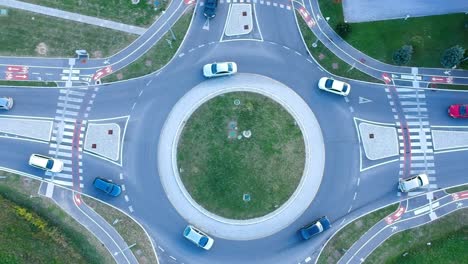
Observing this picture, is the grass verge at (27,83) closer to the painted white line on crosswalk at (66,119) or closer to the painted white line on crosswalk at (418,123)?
the painted white line on crosswalk at (66,119)

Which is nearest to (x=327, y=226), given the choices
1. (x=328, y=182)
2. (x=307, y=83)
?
(x=328, y=182)

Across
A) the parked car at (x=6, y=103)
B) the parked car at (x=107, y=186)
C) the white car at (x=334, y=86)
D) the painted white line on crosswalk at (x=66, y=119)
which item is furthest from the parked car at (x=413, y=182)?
the parked car at (x=6, y=103)

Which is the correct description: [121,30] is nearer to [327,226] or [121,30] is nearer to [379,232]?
[327,226]

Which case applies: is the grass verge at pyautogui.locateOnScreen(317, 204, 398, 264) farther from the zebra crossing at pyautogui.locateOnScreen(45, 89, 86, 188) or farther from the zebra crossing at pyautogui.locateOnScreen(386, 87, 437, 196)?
the zebra crossing at pyautogui.locateOnScreen(45, 89, 86, 188)

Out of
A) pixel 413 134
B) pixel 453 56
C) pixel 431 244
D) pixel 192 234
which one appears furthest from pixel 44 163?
pixel 453 56

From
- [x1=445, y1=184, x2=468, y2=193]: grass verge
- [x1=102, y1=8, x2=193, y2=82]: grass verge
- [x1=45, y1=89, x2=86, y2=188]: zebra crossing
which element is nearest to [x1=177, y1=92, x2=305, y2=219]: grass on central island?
[x1=102, y1=8, x2=193, y2=82]: grass verge

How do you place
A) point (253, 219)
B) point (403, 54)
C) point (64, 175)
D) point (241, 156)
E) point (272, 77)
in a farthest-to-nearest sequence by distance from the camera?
point (272, 77) < point (241, 156) < point (64, 175) < point (253, 219) < point (403, 54)

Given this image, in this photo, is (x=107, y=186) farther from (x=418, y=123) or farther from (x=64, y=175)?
(x=418, y=123)
